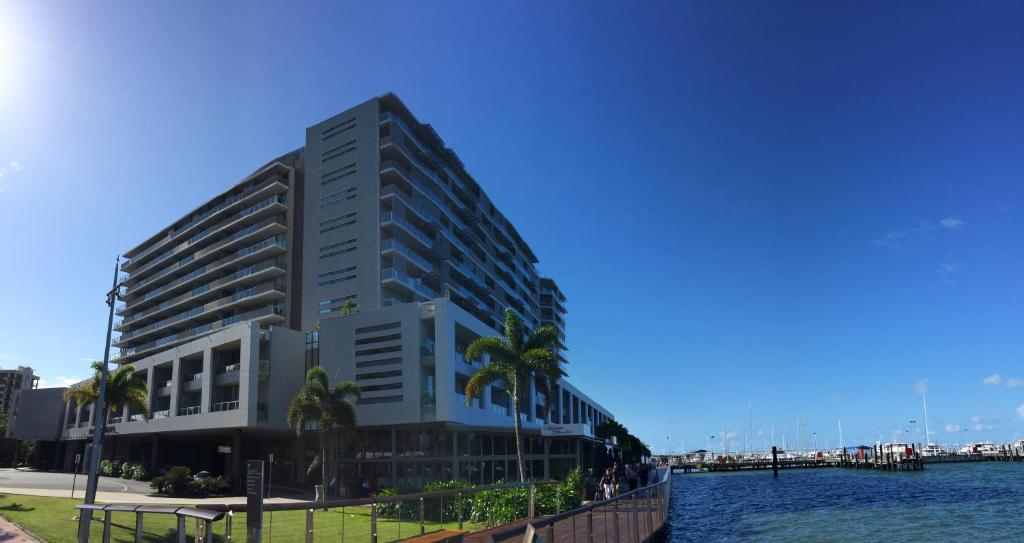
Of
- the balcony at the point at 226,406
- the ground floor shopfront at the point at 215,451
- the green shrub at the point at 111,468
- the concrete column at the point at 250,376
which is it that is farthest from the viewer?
the green shrub at the point at 111,468

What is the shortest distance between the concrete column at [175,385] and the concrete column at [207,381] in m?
4.87

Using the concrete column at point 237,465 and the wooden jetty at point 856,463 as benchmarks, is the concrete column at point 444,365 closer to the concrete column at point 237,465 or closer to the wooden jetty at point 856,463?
the concrete column at point 237,465

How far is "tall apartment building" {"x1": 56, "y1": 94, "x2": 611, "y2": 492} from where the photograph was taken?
161 ft

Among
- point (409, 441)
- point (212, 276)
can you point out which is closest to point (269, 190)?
point (212, 276)

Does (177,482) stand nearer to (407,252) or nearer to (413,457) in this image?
(413,457)

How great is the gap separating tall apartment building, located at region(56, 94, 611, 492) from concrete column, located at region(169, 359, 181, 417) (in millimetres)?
115

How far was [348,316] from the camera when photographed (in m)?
51.3

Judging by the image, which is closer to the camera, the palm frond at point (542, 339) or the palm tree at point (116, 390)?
the palm frond at point (542, 339)

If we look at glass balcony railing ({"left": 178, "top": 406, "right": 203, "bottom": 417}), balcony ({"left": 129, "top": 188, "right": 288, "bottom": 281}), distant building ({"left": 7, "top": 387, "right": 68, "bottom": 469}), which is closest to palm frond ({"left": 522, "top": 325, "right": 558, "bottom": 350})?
glass balcony railing ({"left": 178, "top": 406, "right": 203, "bottom": 417})

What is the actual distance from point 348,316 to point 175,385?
1936 cm

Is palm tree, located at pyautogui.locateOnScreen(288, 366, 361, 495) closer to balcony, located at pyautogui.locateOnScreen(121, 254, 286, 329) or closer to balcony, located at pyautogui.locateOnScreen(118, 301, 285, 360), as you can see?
balcony, located at pyautogui.locateOnScreen(118, 301, 285, 360)

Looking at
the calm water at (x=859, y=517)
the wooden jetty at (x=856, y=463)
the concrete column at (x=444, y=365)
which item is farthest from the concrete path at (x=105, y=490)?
the wooden jetty at (x=856, y=463)

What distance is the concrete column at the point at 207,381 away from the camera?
178ft

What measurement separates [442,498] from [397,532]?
285 cm
